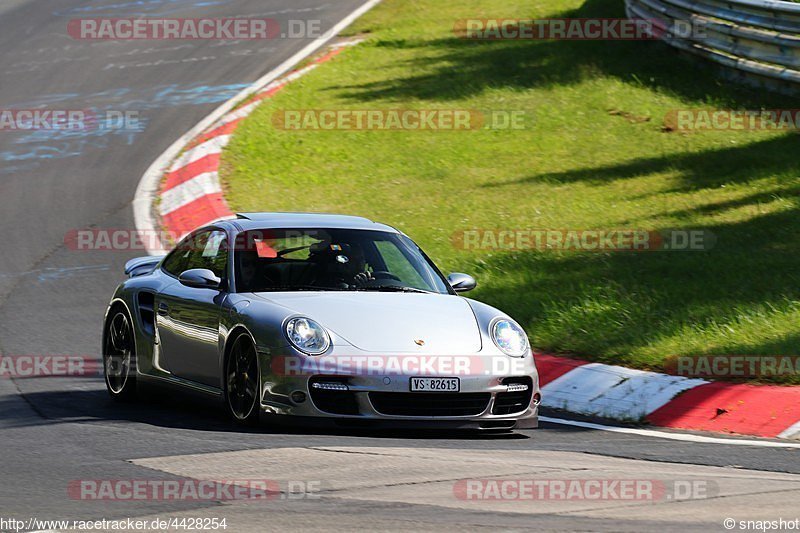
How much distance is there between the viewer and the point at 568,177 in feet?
50.3

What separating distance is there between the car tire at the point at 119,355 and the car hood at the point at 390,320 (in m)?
1.39

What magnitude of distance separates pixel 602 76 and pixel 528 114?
1.78 m

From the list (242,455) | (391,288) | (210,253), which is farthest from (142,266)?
(242,455)

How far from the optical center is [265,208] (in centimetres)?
1438

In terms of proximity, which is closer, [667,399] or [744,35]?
[667,399]

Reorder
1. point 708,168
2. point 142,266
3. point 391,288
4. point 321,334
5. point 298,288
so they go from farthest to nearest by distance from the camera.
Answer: point 708,168 < point 142,266 < point 391,288 < point 298,288 < point 321,334

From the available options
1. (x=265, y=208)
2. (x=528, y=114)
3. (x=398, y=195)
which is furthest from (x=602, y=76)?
(x=265, y=208)

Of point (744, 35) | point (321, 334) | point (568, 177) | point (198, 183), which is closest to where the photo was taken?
point (321, 334)

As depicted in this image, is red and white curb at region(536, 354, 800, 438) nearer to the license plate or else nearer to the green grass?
the green grass

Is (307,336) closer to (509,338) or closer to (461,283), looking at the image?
(509,338)

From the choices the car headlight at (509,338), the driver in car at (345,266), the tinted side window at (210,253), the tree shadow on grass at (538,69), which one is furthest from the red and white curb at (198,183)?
the car headlight at (509,338)

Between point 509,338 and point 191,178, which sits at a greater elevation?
point 509,338

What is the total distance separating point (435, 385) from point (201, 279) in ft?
5.71

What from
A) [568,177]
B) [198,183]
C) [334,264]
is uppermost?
[334,264]
